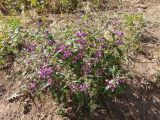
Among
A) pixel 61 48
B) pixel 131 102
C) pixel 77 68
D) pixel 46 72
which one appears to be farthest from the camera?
pixel 131 102

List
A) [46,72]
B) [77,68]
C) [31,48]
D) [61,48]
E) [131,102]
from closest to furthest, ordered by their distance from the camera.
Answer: [46,72]
[61,48]
[77,68]
[31,48]
[131,102]

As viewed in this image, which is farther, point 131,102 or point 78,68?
point 131,102

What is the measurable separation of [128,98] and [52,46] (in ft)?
3.67

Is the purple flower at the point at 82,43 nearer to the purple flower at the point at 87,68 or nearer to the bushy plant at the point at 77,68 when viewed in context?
the bushy plant at the point at 77,68

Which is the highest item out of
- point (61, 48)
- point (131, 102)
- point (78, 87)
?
point (61, 48)

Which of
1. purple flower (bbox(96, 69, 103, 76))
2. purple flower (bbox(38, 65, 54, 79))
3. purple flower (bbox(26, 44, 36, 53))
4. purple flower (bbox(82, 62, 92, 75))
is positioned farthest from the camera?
purple flower (bbox(26, 44, 36, 53))

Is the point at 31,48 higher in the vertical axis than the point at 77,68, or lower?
higher

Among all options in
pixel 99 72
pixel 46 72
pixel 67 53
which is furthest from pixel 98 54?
pixel 46 72

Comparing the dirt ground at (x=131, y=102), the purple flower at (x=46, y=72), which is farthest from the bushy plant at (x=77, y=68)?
the dirt ground at (x=131, y=102)

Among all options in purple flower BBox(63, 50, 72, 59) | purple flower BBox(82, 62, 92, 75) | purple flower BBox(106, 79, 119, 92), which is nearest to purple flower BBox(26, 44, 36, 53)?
purple flower BBox(63, 50, 72, 59)

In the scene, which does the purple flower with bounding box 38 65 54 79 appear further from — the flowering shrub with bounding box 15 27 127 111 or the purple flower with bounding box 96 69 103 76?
the purple flower with bounding box 96 69 103 76

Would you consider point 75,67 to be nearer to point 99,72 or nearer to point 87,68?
point 87,68

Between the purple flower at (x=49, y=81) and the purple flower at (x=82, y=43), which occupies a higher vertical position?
the purple flower at (x=82, y=43)

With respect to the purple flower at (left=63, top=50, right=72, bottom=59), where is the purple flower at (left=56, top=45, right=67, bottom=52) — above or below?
above
